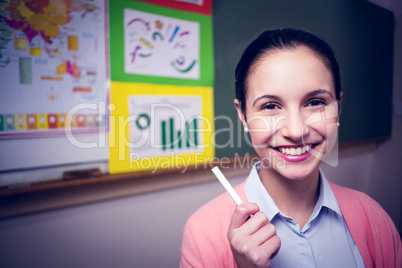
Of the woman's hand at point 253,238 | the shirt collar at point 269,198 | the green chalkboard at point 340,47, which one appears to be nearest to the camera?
the woman's hand at point 253,238

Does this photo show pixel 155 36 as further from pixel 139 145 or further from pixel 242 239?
pixel 242 239

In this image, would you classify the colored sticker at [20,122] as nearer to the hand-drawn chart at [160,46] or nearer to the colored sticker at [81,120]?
the colored sticker at [81,120]

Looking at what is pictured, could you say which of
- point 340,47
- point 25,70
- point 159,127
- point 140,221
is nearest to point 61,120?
point 25,70

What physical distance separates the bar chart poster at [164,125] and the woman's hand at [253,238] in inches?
17.0

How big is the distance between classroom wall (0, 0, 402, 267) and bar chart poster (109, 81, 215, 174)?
11 centimetres

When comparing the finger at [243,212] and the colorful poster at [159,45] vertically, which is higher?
the colorful poster at [159,45]

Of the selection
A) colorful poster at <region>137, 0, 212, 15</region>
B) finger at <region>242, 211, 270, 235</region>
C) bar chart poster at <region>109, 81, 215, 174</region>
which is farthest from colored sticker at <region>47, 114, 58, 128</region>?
finger at <region>242, 211, 270, 235</region>

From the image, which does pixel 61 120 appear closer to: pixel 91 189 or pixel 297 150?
pixel 91 189

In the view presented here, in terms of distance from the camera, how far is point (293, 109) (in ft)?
1.21

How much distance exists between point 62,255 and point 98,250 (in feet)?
0.28

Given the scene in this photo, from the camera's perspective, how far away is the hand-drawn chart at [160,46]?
65 centimetres

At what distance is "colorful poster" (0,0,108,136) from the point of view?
20.7 inches

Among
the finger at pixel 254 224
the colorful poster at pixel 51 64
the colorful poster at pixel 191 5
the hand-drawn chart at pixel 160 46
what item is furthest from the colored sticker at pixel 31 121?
the finger at pixel 254 224

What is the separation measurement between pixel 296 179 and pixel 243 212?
148mm
